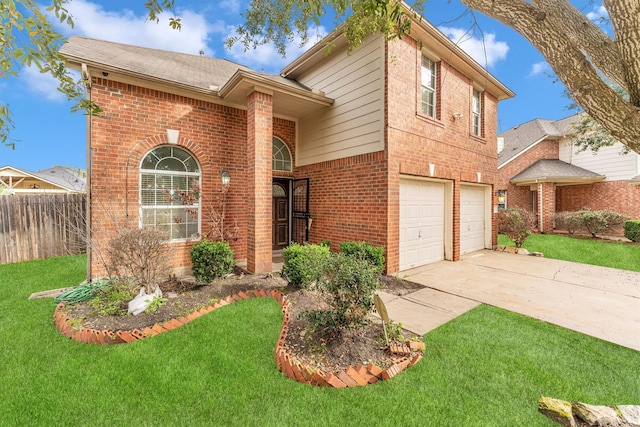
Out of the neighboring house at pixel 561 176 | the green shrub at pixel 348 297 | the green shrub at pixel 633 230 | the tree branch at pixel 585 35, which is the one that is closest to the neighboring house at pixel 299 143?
the green shrub at pixel 348 297

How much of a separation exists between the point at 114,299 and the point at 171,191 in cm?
274

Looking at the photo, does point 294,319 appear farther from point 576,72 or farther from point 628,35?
point 628,35

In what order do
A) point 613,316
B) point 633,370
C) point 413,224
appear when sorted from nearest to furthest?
point 633,370
point 613,316
point 413,224

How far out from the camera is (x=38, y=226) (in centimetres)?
798

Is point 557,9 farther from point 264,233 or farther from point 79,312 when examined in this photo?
point 79,312

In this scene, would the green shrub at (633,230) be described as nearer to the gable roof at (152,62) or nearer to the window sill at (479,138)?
the window sill at (479,138)

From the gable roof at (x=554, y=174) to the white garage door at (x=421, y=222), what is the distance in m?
10.1

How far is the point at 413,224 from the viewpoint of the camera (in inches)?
277

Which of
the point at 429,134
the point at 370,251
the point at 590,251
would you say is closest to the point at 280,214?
the point at 370,251

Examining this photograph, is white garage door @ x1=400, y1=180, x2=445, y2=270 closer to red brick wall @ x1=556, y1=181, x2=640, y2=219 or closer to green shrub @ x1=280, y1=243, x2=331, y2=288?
green shrub @ x1=280, y1=243, x2=331, y2=288

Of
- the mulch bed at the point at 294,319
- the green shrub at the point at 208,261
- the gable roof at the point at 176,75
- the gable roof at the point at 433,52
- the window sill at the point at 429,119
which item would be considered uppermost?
the gable roof at the point at 433,52

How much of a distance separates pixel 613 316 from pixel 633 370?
1791mm

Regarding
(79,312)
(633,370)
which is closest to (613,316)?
(633,370)

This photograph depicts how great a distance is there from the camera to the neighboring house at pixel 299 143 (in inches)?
229
